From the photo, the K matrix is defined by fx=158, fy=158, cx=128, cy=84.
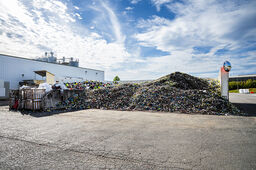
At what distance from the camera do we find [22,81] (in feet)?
72.3

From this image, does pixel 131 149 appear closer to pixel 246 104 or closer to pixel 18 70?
pixel 246 104

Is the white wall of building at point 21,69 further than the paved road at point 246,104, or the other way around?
the white wall of building at point 21,69

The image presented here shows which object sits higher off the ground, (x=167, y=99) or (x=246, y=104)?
(x=167, y=99)

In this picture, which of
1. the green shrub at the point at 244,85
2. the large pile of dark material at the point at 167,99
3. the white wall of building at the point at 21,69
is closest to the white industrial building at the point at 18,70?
the white wall of building at the point at 21,69

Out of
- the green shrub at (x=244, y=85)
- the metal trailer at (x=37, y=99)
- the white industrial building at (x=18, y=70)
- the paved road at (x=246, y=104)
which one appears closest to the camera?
the paved road at (x=246, y=104)

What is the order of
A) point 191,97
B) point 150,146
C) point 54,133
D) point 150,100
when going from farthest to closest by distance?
point 150,100, point 191,97, point 54,133, point 150,146

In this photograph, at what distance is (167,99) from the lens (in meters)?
10.3

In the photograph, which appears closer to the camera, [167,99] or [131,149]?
[131,149]

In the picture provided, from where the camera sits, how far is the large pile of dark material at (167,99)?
900 cm

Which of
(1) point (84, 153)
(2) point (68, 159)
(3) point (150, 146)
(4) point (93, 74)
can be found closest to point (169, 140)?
(3) point (150, 146)

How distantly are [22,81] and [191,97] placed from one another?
22263 mm

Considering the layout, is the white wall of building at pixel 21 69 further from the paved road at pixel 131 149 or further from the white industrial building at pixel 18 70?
the paved road at pixel 131 149

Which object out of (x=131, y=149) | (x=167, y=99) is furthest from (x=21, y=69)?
(x=131, y=149)

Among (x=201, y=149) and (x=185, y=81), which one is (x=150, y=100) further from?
(x=201, y=149)
